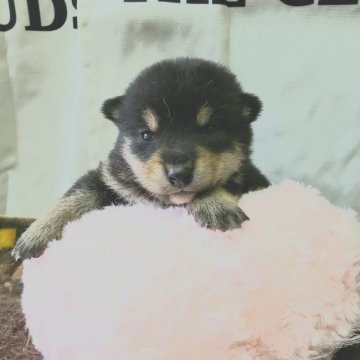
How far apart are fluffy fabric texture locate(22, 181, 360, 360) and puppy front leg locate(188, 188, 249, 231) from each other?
34 millimetres

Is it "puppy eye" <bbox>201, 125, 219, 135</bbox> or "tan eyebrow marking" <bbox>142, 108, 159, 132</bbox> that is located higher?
"tan eyebrow marking" <bbox>142, 108, 159, 132</bbox>

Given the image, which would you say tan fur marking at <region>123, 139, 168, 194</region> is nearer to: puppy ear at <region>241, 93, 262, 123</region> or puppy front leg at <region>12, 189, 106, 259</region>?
puppy front leg at <region>12, 189, 106, 259</region>

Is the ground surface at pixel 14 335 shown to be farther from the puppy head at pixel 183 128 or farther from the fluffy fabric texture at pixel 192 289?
the puppy head at pixel 183 128

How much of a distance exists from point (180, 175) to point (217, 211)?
0.11m

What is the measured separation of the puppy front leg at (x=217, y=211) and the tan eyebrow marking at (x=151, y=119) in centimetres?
20

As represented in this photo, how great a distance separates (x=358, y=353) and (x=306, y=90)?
0.95 m

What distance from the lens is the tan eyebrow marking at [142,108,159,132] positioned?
4.22 feet

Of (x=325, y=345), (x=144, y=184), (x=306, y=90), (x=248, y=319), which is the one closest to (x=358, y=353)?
(x=325, y=345)

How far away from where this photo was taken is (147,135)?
52.0 inches

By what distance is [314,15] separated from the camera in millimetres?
1748

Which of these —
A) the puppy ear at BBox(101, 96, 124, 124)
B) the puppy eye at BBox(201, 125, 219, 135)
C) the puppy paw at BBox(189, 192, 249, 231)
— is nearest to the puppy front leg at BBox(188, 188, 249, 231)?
the puppy paw at BBox(189, 192, 249, 231)

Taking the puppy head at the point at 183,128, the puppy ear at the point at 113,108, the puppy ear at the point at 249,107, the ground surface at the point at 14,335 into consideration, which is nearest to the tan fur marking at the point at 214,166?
the puppy head at the point at 183,128

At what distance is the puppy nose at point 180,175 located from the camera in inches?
46.4

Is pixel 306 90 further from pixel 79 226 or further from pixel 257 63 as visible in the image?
pixel 79 226
